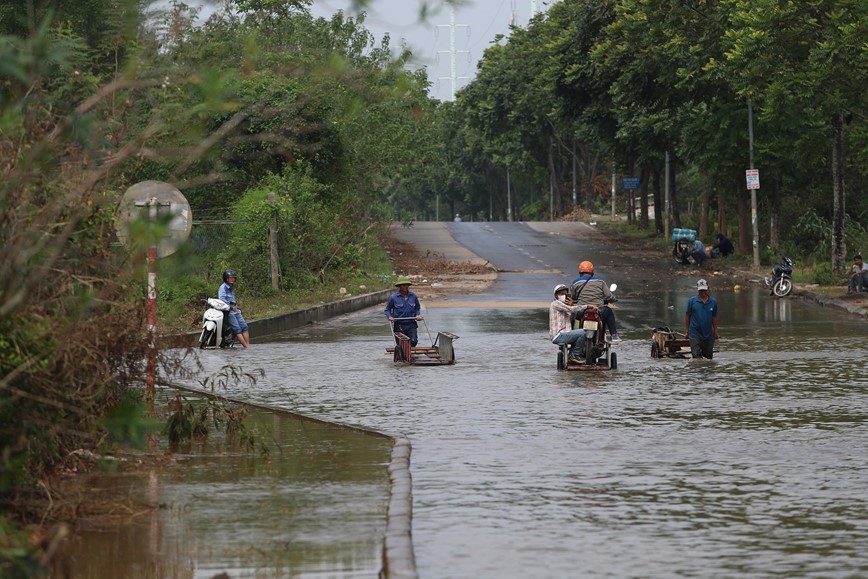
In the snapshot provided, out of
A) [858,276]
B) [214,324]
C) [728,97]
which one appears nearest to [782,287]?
[858,276]

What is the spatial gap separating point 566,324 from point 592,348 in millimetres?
548

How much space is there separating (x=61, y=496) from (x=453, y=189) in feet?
440

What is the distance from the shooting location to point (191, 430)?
524 inches

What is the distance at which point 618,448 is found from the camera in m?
13.1

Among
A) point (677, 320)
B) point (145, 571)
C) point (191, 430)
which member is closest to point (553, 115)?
point (677, 320)

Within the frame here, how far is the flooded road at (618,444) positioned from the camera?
8836 mm

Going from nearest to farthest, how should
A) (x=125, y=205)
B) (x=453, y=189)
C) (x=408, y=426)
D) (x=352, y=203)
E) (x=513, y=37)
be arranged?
1. (x=125, y=205)
2. (x=408, y=426)
3. (x=352, y=203)
4. (x=513, y=37)
5. (x=453, y=189)

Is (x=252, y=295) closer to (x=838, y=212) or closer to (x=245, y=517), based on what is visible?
(x=838, y=212)

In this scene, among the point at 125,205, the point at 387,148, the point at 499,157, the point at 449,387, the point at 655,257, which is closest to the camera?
the point at 125,205

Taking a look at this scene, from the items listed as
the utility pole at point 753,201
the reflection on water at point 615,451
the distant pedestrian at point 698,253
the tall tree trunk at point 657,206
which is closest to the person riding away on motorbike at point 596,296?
the reflection on water at point 615,451

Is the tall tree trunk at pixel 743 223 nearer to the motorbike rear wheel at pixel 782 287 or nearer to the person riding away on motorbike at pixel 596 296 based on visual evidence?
the motorbike rear wheel at pixel 782 287

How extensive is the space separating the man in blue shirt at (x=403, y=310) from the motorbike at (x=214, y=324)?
3702 mm

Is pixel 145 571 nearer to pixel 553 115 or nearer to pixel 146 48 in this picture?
pixel 146 48

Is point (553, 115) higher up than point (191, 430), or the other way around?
point (553, 115)
